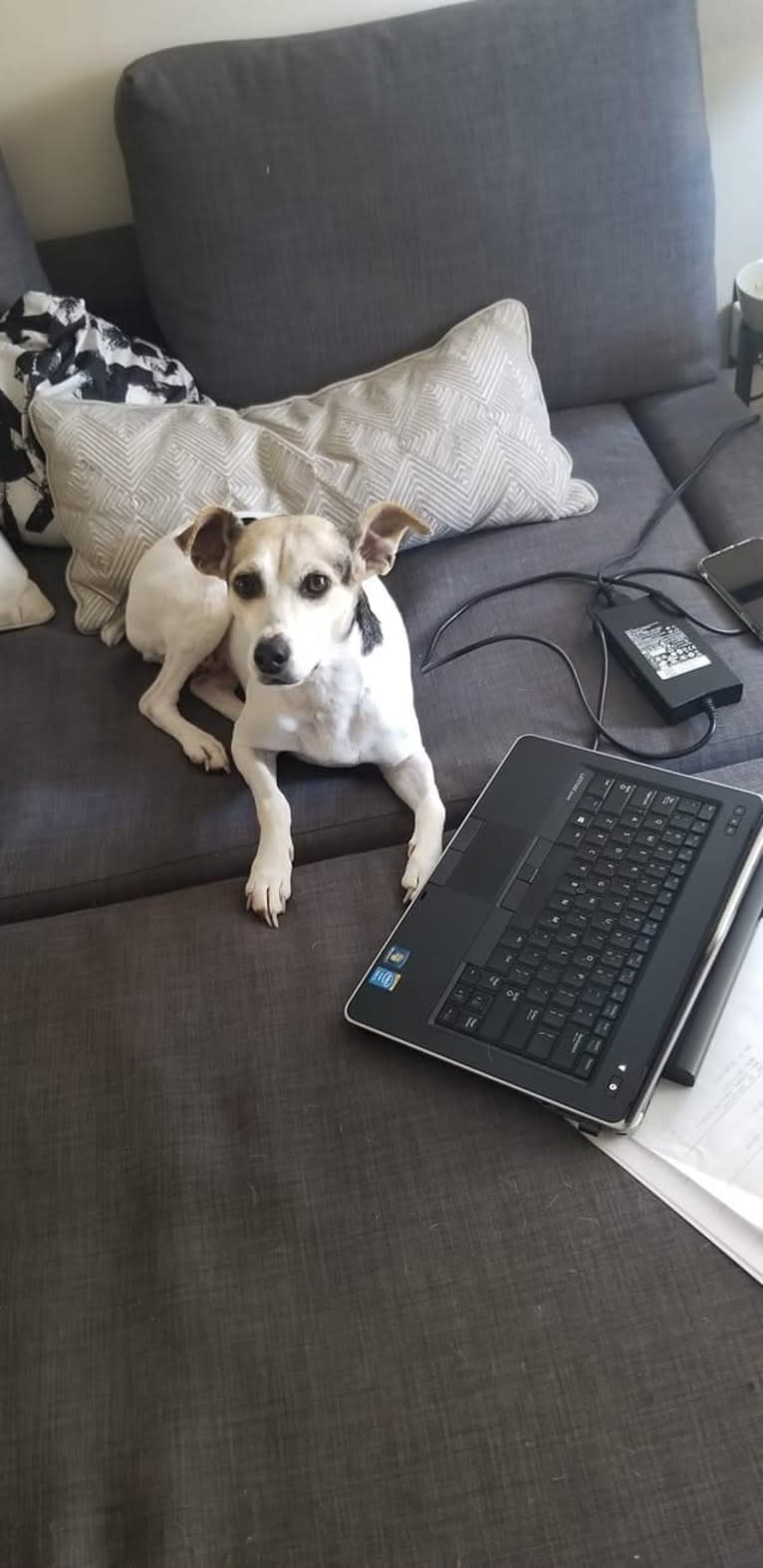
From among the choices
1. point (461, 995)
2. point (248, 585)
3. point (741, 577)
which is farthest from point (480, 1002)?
point (741, 577)

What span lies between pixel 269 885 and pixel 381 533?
1.53 feet

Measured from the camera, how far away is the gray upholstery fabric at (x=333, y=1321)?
0.82m

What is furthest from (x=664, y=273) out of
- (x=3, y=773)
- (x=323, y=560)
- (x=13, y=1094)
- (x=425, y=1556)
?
(x=425, y=1556)

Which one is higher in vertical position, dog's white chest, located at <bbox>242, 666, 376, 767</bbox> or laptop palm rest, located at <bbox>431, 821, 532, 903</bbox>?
dog's white chest, located at <bbox>242, 666, 376, 767</bbox>

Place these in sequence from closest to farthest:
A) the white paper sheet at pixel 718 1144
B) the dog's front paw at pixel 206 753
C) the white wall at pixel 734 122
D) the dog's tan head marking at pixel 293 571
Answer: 1. the white paper sheet at pixel 718 1144
2. the dog's tan head marking at pixel 293 571
3. the dog's front paw at pixel 206 753
4. the white wall at pixel 734 122

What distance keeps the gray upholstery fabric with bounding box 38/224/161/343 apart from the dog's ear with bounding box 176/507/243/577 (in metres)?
0.94

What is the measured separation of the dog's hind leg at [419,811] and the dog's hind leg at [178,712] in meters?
0.24

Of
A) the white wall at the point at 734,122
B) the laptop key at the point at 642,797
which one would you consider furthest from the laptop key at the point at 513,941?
the white wall at the point at 734,122

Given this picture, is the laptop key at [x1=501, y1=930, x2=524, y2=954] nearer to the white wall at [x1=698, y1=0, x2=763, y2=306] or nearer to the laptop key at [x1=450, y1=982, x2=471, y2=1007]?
the laptop key at [x1=450, y1=982, x2=471, y2=1007]

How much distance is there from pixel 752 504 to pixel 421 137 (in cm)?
81

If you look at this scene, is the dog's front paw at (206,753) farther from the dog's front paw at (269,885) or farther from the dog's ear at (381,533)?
the dog's ear at (381,533)

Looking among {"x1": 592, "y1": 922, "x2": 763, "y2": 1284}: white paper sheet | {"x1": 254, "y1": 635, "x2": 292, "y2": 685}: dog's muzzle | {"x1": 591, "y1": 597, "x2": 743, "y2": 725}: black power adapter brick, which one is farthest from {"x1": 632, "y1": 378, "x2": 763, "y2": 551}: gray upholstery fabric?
{"x1": 592, "y1": 922, "x2": 763, "y2": 1284}: white paper sheet

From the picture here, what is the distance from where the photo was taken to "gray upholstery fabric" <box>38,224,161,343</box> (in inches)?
80.5

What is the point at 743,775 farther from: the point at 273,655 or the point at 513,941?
the point at 273,655
